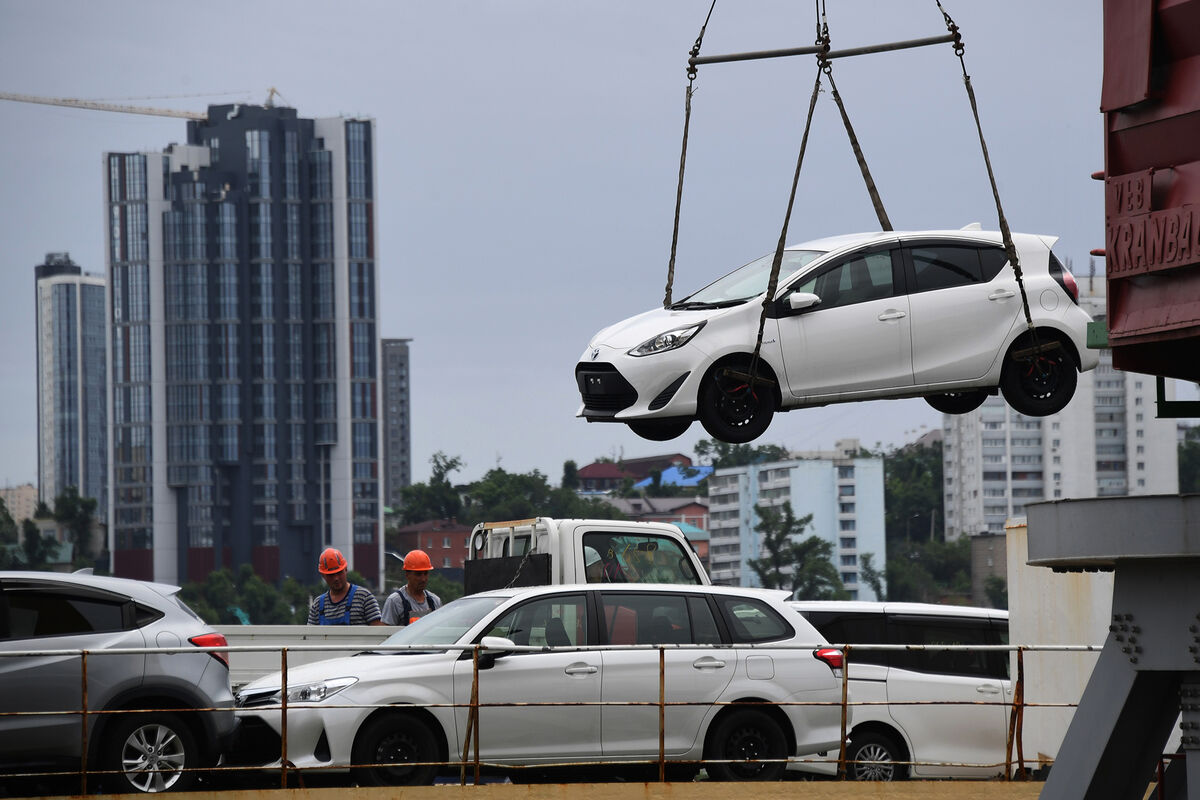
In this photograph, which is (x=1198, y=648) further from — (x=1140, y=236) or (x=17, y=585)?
(x=17, y=585)

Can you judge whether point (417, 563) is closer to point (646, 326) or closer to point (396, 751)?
point (396, 751)

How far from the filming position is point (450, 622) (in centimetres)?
1187

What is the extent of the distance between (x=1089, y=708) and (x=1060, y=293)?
2670 mm

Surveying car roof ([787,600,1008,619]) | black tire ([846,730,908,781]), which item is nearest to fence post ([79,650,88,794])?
black tire ([846,730,908,781])

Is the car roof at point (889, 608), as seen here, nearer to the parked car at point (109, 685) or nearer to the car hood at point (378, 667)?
the car hood at point (378, 667)


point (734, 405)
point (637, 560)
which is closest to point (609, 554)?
point (637, 560)

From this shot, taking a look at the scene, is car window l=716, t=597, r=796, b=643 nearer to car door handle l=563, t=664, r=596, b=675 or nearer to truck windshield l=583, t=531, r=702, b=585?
car door handle l=563, t=664, r=596, b=675

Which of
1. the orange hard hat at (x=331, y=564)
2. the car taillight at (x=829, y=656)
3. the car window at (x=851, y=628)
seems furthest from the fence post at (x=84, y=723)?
the car window at (x=851, y=628)

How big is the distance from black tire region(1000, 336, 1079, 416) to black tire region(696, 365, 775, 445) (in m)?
1.46

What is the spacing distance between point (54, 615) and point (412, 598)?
371cm

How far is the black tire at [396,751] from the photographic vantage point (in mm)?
10977

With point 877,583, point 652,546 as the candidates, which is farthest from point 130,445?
point 652,546

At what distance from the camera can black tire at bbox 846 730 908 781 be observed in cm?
1366

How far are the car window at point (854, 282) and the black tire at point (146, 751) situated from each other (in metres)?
4.61
